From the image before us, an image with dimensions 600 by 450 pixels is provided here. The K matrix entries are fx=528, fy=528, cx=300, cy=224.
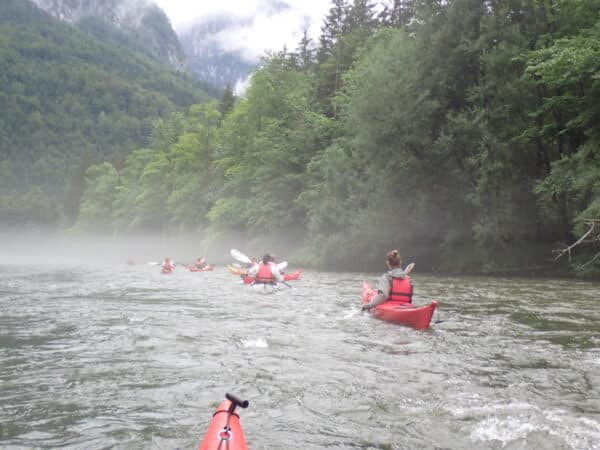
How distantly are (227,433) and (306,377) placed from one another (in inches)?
112

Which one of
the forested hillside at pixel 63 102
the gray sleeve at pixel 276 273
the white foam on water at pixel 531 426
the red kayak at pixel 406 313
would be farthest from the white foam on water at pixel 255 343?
the forested hillside at pixel 63 102

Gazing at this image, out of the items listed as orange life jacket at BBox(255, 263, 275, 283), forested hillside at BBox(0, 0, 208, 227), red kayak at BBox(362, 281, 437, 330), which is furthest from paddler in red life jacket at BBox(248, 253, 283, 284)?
forested hillside at BBox(0, 0, 208, 227)

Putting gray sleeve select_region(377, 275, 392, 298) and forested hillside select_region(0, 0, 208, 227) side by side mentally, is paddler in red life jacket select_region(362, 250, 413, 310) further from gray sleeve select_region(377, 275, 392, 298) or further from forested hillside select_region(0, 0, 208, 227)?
forested hillside select_region(0, 0, 208, 227)

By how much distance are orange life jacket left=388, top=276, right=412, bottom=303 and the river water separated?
0.58 m

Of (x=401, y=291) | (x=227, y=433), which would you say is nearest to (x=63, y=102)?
(x=401, y=291)

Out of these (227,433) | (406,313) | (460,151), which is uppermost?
(460,151)

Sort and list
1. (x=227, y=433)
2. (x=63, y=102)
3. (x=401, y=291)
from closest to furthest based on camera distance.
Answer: (x=227, y=433) → (x=401, y=291) → (x=63, y=102)

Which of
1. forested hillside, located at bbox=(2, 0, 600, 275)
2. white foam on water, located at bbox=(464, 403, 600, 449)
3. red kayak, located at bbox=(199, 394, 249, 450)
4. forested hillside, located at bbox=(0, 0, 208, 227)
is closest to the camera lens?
red kayak, located at bbox=(199, 394, 249, 450)

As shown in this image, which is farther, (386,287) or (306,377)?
(386,287)

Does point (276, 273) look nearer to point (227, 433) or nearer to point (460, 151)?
point (460, 151)

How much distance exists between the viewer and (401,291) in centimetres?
962

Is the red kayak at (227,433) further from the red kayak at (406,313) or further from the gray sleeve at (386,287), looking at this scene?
the gray sleeve at (386,287)

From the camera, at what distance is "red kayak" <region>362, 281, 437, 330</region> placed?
27.6 feet

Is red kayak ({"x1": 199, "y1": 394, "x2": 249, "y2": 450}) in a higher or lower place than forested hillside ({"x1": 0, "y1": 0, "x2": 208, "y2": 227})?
lower
